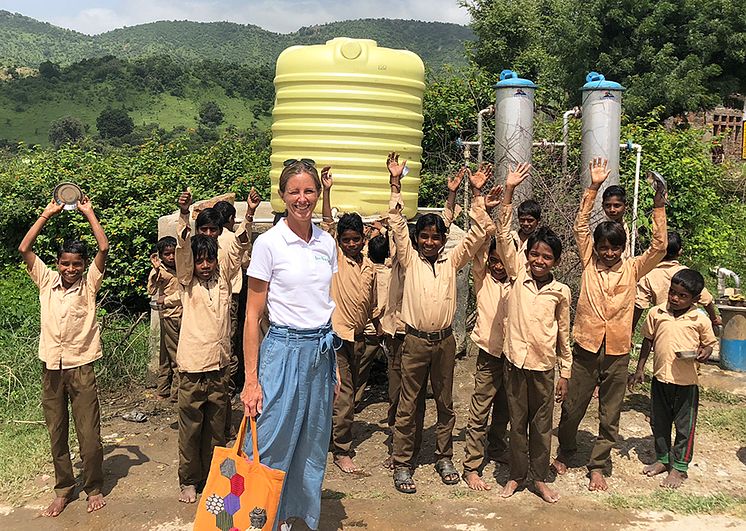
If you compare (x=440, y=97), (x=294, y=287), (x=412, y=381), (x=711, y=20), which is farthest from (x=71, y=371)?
(x=711, y=20)

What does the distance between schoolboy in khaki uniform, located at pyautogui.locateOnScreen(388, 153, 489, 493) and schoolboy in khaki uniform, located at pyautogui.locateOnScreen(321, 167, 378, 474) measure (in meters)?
0.45

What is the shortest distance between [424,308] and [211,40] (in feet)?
429

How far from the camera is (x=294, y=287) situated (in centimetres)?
279

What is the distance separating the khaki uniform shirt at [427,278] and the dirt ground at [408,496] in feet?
3.21

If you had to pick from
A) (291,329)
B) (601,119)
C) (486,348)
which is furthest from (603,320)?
(601,119)

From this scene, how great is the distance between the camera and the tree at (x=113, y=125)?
1575 inches

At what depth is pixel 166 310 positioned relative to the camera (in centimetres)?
478

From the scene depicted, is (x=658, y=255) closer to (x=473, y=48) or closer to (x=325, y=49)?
(x=325, y=49)

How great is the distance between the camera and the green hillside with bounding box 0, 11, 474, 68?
10656cm

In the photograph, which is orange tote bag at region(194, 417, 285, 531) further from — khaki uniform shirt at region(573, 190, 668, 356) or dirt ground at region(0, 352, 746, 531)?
khaki uniform shirt at region(573, 190, 668, 356)

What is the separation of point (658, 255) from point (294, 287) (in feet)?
6.84

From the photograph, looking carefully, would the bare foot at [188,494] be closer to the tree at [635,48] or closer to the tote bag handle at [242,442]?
Answer: the tote bag handle at [242,442]

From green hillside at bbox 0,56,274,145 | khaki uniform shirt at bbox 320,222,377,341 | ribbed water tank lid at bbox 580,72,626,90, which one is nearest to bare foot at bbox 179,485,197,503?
khaki uniform shirt at bbox 320,222,377,341

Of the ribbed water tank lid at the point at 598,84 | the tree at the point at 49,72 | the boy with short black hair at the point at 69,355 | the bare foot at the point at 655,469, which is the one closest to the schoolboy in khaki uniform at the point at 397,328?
the bare foot at the point at 655,469
